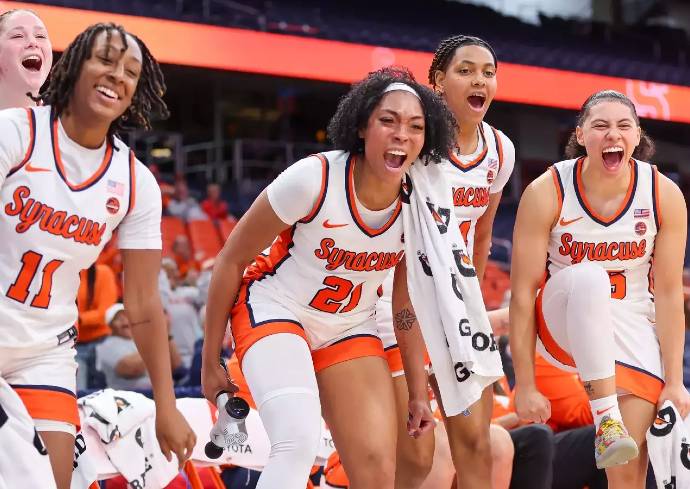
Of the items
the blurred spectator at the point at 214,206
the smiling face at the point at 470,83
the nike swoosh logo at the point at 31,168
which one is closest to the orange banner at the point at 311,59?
the blurred spectator at the point at 214,206

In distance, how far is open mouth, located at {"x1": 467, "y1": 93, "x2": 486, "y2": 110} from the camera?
3824 millimetres

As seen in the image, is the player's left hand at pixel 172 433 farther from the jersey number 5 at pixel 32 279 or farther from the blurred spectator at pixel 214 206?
the blurred spectator at pixel 214 206

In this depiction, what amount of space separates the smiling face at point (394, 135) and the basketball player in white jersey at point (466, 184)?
12.3 inches

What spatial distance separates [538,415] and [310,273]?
102 cm

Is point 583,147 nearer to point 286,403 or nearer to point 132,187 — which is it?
point 286,403

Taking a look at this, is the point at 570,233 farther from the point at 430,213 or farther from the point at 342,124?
the point at 342,124

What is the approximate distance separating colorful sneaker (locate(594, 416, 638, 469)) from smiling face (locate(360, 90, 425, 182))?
43.0 inches

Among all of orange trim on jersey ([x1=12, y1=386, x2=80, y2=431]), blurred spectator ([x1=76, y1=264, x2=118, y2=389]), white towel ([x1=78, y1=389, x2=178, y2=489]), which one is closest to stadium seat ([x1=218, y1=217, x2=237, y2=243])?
blurred spectator ([x1=76, y1=264, x2=118, y2=389])

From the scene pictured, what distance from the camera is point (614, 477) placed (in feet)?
11.7

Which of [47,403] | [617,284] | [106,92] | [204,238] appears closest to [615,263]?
[617,284]

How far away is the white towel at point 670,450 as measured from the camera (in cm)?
351

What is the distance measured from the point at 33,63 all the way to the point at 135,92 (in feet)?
2.08

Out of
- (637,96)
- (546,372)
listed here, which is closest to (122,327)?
(546,372)

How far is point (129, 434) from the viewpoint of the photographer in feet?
13.1
